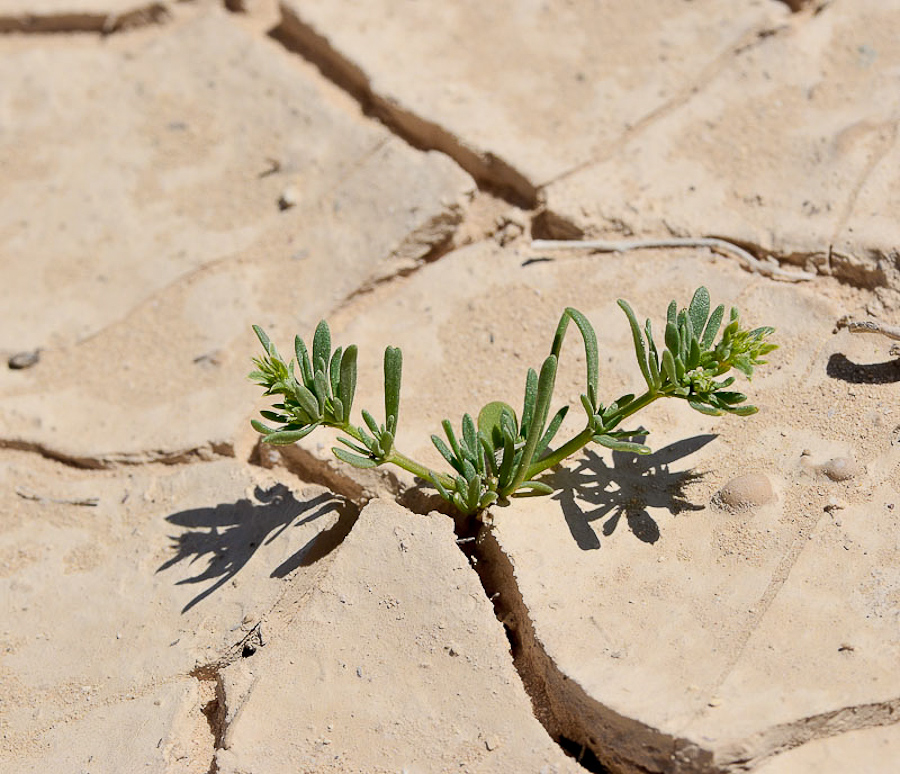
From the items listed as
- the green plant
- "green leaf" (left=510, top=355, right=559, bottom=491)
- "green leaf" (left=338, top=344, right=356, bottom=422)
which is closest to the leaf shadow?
the green plant

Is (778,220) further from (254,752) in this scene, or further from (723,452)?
(254,752)

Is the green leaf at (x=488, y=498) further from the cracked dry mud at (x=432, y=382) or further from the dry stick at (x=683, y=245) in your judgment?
the dry stick at (x=683, y=245)

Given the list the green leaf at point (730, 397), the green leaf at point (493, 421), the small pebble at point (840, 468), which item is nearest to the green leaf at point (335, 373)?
the green leaf at point (493, 421)

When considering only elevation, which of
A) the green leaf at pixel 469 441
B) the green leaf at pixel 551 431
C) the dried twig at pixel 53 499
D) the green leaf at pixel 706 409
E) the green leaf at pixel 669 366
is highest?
the green leaf at pixel 669 366

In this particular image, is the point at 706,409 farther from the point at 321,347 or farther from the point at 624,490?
the point at 321,347

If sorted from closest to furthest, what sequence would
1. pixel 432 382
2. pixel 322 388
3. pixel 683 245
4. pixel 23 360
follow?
pixel 322 388, pixel 432 382, pixel 683 245, pixel 23 360

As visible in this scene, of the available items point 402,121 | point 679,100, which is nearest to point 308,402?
point 402,121
